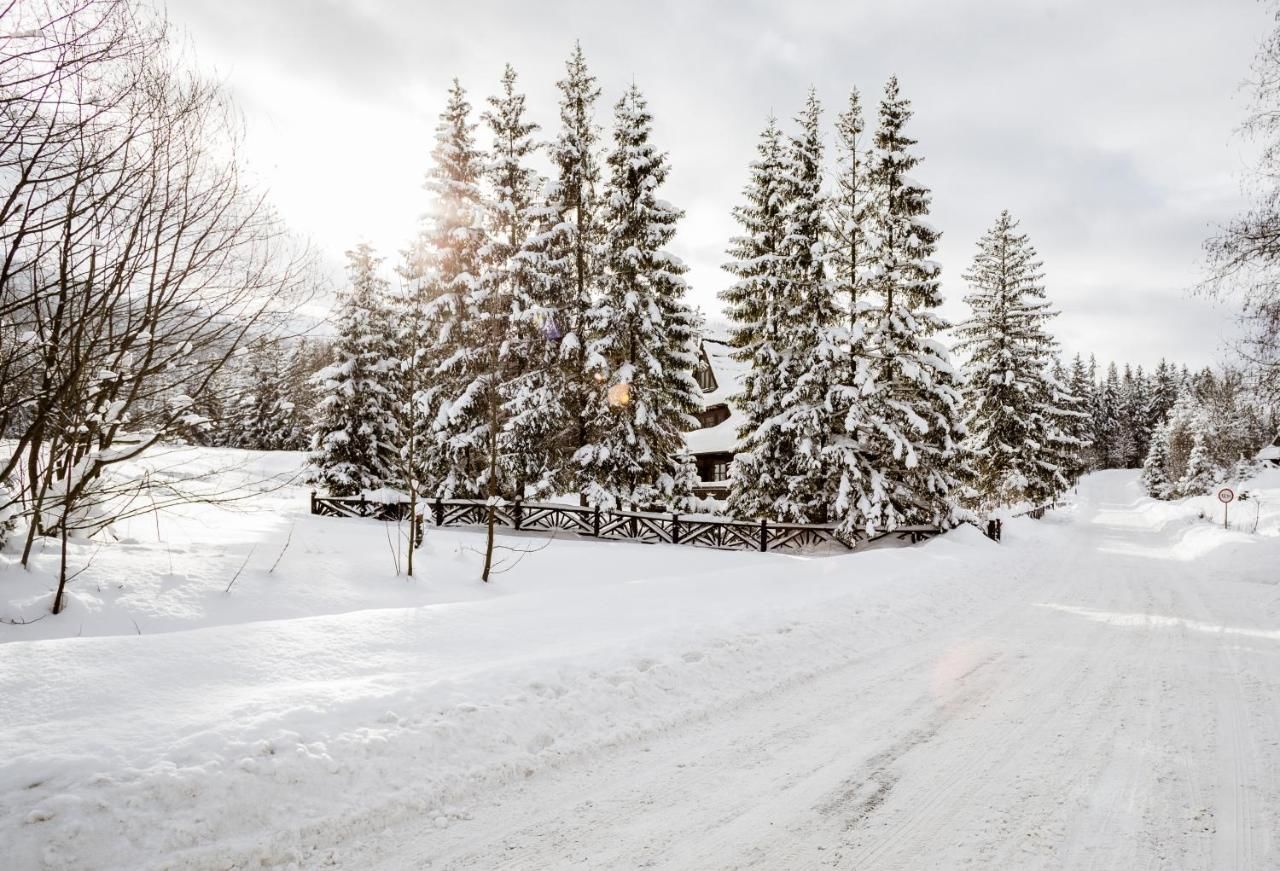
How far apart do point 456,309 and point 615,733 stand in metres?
21.4

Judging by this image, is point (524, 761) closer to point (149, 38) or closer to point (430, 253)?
point (149, 38)

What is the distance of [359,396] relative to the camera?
88.2 feet

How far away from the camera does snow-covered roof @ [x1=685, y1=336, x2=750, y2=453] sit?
33312 mm

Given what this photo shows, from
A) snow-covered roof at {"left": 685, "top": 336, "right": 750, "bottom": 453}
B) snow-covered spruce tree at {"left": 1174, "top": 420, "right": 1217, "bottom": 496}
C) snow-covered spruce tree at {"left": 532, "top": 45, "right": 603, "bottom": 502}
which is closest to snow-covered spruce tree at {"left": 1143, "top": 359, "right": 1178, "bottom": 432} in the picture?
snow-covered spruce tree at {"left": 1174, "top": 420, "right": 1217, "bottom": 496}

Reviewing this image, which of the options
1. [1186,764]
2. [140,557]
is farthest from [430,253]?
[1186,764]

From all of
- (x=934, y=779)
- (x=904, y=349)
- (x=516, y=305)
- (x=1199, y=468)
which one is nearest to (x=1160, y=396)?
(x=1199, y=468)

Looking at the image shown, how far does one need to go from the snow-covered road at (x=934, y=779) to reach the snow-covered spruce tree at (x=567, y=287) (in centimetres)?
1643

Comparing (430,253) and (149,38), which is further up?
(430,253)

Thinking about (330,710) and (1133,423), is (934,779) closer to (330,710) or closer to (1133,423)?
(330,710)

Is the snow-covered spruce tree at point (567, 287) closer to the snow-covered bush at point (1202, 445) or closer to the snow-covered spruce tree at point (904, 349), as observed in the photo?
the snow-covered spruce tree at point (904, 349)

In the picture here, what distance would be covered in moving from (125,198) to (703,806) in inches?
288

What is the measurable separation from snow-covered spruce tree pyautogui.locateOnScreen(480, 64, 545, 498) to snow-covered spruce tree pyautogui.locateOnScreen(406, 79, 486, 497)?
2.18 feet

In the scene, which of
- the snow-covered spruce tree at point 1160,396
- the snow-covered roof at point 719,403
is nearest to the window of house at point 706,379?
the snow-covered roof at point 719,403

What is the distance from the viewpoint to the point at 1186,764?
434cm
